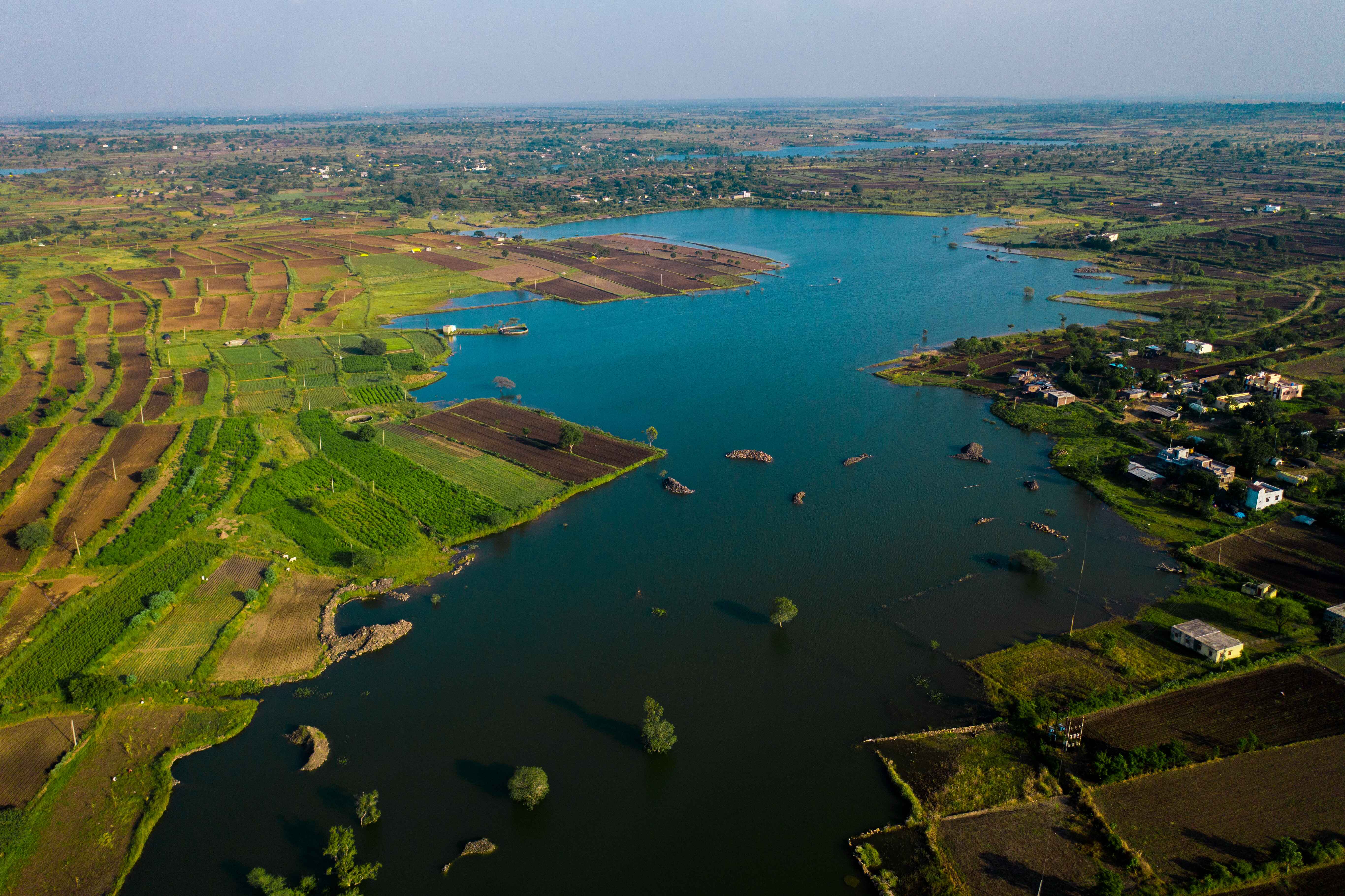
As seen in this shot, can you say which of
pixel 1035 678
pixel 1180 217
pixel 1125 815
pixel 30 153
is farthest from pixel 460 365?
pixel 30 153

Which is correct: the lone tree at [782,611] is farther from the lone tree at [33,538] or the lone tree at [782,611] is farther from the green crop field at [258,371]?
the green crop field at [258,371]

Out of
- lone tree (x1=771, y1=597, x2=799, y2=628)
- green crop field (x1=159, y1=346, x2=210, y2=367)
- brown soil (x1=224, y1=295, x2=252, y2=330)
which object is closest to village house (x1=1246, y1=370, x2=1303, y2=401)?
lone tree (x1=771, y1=597, x2=799, y2=628)

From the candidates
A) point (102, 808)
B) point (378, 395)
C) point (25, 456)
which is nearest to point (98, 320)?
point (25, 456)

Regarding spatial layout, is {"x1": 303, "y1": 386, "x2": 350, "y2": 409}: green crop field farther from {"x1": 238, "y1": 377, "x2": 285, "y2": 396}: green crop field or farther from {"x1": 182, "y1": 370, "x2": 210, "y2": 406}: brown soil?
{"x1": 182, "y1": 370, "x2": 210, "y2": 406}: brown soil

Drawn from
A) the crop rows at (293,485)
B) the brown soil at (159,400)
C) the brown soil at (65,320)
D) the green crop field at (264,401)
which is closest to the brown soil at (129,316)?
the brown soil at (65,320)

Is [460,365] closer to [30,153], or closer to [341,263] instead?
[341,263]

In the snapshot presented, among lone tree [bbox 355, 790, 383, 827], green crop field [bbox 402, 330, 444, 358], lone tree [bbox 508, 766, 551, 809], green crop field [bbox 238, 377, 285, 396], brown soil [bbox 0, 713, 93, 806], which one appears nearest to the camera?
lone tree [bbox 355, 790, 383, 827]
